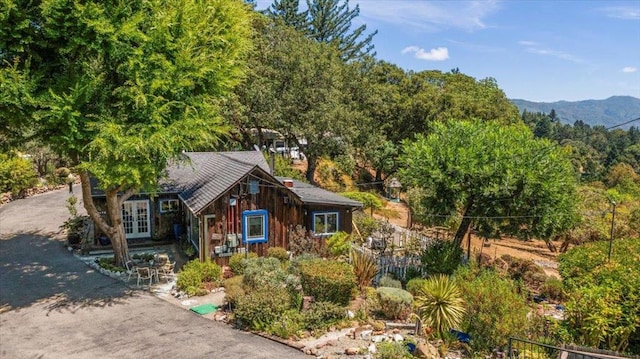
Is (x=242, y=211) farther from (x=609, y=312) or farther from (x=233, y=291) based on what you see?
(x=609, y=312)

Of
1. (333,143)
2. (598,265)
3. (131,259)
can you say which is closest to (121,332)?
(131,259)

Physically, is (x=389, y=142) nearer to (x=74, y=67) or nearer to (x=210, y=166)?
(x=210, y=166)

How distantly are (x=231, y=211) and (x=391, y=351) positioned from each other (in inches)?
375

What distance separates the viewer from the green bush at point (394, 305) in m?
13.7

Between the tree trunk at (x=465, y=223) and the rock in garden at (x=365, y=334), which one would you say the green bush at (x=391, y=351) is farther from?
the tree trunk at (x=465, y=223)

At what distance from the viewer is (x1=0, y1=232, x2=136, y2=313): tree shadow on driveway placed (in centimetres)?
1460

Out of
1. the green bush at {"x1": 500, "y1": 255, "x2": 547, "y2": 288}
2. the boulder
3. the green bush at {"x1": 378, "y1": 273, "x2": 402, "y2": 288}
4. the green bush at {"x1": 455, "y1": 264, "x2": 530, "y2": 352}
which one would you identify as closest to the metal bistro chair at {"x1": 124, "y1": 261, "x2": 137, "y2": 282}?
the green bush at {"x1": 378, "y1": 273, "x2": 402, "y2": 288}

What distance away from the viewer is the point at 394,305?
44.9ft

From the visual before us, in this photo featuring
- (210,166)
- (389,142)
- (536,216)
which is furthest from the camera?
(389,142)

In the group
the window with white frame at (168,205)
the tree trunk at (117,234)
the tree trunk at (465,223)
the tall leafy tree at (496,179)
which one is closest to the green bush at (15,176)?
the window with white frame at (168,205)

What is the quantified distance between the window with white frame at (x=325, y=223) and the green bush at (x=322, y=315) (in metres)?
6.66

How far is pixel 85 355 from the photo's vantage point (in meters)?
11.1

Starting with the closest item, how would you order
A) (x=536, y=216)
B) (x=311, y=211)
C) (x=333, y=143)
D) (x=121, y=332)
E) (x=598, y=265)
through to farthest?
(x=121, y=332), (x=598, y=265), (x=536, y=216), (x=311, y=211), (x=333, y=143)

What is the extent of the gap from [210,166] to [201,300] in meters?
9.64
